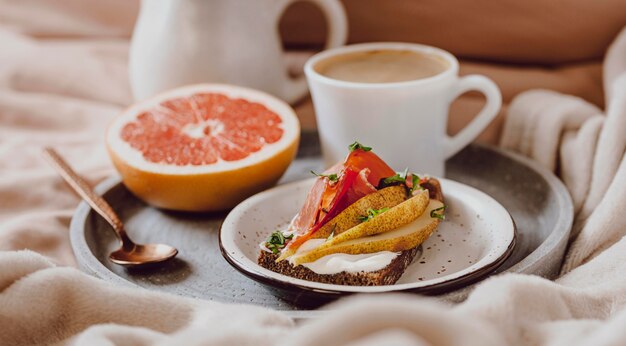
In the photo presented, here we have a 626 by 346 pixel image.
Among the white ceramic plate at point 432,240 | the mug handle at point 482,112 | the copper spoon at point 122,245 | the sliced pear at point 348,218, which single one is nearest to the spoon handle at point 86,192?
the copper spoon at point 122,245

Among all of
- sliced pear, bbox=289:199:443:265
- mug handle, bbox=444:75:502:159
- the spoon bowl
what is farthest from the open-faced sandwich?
mug handle, bbox=444:75:502:159

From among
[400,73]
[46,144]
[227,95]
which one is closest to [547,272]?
[400,73]

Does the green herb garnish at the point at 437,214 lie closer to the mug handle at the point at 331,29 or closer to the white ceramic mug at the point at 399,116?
the white ceramic mug at the point at 399,116

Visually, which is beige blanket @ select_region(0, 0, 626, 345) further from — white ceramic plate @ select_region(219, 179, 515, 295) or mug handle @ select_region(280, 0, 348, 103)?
mug handle @ select_region(280, 0, 348, 103)

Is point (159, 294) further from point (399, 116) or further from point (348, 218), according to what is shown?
point (399, 116)

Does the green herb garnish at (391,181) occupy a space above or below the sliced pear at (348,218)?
above

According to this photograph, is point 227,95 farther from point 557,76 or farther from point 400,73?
point 557,76

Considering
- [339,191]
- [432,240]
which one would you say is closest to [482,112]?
[432,240]
